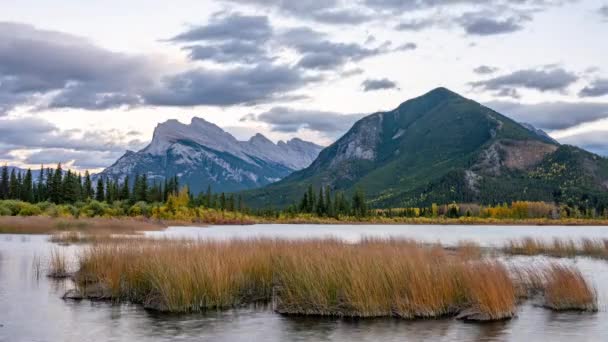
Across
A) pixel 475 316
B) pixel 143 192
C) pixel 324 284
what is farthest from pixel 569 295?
pixel 143 192

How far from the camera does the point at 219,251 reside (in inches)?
1022

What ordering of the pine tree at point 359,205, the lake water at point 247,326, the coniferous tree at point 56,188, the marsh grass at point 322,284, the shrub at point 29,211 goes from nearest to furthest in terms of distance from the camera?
the lake water at point 247,326 < the marsh grass at point 322,284 < the shrub at point 29,211 < the coniferous tree at point 56,188 < the pine tree at point 359,205

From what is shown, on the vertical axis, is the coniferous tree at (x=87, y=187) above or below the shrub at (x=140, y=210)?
above

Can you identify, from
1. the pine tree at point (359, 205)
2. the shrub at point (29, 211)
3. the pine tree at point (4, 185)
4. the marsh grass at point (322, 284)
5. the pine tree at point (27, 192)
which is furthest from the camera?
the pine tree at point (359, 205)

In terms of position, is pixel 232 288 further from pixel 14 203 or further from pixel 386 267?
pixel 14 203

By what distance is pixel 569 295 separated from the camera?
23.1m

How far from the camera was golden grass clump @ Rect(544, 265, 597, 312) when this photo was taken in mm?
22875

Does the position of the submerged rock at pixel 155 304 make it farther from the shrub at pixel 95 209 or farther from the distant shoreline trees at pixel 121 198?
the shrub at pixel 95 209

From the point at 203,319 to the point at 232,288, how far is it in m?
2.69

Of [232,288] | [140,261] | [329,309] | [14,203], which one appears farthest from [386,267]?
[14,203]

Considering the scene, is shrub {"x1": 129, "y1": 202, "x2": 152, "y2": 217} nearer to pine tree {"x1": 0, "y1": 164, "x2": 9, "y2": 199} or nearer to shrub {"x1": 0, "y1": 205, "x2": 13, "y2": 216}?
pine tree {"x1": 0, "y1": 164, "x2": 9, "y2": 199}

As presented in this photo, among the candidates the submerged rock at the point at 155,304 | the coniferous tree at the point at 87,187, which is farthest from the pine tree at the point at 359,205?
the submerged rock at the point at 155,304

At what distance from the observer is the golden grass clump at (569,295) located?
2288 centimetres

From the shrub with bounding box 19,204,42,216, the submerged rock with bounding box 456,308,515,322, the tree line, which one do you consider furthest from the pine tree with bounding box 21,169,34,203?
the submerged rock with bounding box 456,308,515,322
